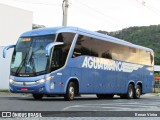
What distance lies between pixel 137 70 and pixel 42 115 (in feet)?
58.7

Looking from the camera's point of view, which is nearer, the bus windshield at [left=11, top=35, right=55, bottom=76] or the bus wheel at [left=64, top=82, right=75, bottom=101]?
the bus windshield at [left=11, top=35, right=55, bottom=76]

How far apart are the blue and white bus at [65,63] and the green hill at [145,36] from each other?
68.9m

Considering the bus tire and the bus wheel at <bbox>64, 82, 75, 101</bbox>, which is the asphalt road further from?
the bus tire

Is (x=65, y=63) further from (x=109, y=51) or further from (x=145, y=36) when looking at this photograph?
(x=145, y=36)

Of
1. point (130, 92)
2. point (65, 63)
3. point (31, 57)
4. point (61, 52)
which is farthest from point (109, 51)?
point (31, 57)

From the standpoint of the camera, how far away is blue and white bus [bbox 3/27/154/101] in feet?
66.8

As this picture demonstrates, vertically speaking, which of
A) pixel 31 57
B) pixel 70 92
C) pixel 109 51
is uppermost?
pixel 109 51

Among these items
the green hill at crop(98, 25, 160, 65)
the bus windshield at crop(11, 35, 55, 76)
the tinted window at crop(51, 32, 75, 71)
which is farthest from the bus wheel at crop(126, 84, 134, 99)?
the green hill at crop(98, 25, 160, 65)

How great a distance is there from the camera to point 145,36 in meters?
101

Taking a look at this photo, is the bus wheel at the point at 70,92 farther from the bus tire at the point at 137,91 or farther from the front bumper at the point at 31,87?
the bus tire at the point at 137,91

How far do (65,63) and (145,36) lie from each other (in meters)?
82.0

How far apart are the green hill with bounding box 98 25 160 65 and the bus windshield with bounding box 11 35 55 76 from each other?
73.1 m

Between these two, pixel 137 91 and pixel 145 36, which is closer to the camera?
pixel 137 91

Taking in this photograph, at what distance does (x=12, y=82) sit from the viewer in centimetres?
2105
